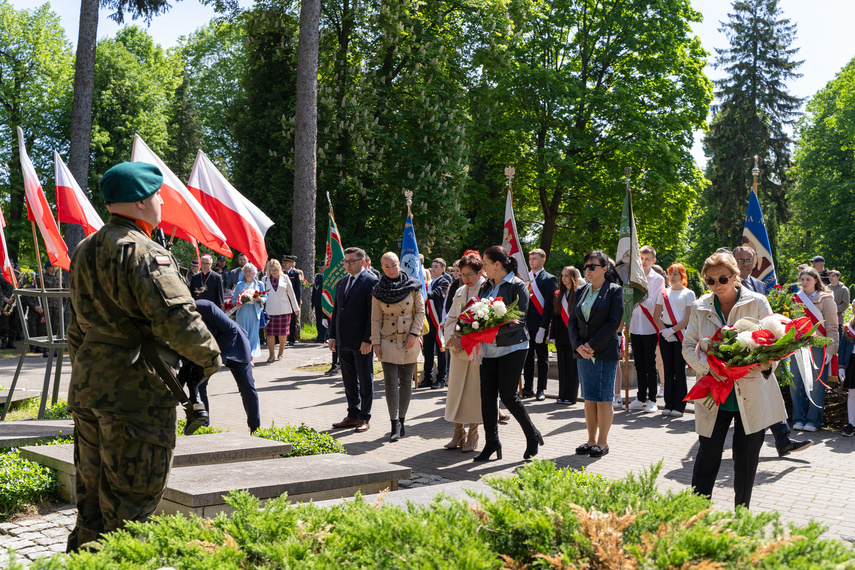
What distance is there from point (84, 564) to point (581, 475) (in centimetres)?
270

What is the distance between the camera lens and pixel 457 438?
8305mm

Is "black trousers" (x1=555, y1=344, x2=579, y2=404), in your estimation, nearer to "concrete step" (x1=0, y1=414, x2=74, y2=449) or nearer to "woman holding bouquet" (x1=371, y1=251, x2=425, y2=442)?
"woman holding bouquet" (x1=371, y1=251, x2=425, y2=442)

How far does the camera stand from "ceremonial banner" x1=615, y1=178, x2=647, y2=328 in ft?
34.7

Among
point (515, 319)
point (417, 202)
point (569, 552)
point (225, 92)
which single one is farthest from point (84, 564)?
point (225, 92)

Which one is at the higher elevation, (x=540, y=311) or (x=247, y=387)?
(x=540, y=311)

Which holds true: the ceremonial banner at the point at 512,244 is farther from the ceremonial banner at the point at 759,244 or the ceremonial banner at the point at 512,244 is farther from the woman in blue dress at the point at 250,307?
the woman in blue dress at the point at 250,307

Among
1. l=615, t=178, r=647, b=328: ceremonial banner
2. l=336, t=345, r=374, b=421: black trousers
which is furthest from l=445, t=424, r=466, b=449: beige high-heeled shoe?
l=615, t=178, r=647, b=328: ceremonial banner

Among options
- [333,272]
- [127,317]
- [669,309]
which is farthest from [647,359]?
[127,317]

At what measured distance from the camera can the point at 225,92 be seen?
47312 millimetres

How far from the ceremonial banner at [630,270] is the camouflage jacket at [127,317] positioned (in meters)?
7.79

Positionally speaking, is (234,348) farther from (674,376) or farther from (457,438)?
(674,376)

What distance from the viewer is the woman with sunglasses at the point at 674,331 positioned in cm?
1054

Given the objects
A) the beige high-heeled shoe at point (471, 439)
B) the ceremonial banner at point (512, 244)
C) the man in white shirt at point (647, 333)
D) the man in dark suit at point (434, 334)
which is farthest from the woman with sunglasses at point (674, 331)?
the man in dark suit at point (434, 334)

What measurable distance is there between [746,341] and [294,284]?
54.4ft
